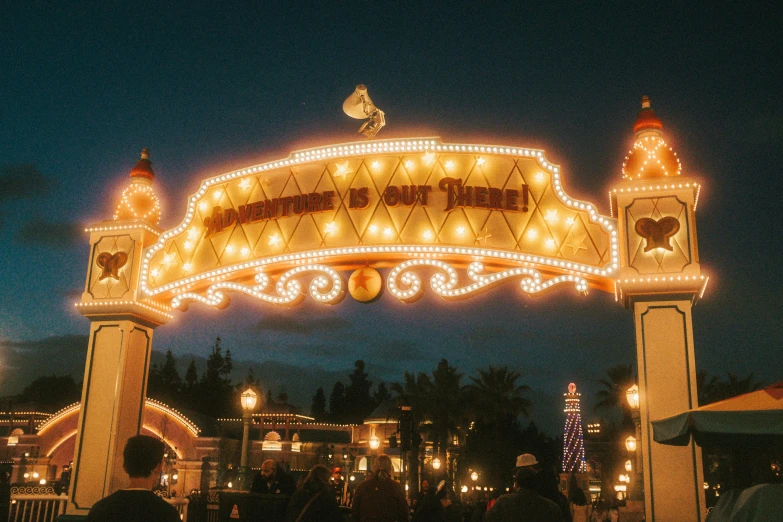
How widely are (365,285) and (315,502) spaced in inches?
210

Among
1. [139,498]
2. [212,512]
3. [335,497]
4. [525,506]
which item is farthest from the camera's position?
[212,512]

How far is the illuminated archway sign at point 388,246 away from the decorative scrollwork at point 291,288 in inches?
1.0

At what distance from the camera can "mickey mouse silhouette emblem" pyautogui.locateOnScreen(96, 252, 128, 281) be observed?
13.2m

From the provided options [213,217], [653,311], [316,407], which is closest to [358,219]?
[213,217]

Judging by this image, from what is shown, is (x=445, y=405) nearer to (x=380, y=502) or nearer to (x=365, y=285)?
(x=365, y=285)

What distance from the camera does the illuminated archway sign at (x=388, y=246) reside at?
33.1ft

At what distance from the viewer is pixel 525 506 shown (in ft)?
17.1

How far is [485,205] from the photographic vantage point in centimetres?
1173

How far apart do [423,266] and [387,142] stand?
7.66ft

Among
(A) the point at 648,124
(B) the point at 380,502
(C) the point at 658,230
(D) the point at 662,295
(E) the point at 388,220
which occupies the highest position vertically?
(A) the point at 648,124

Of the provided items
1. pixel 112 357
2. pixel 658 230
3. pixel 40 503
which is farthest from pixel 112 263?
pixel 658 230

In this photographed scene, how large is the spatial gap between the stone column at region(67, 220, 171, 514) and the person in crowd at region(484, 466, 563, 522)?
8935 millimetres

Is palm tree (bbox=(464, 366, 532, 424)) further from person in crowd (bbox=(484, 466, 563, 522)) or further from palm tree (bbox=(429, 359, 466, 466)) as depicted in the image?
person in crowd (bbox=(484, 466, 563, 522))

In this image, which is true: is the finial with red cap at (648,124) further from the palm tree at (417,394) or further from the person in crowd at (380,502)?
the palm tree at (417,394)
